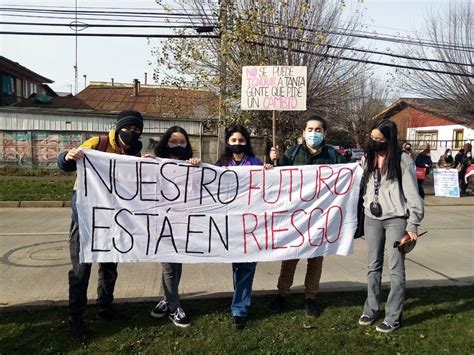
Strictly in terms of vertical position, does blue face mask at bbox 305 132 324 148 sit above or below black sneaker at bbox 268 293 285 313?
above

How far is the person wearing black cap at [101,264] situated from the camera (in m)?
3.57

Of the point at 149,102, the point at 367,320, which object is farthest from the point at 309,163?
the point at 149,102

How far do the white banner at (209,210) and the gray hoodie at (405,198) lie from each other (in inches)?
17.6

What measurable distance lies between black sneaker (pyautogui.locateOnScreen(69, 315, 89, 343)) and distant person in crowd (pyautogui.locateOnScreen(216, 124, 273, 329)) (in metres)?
1.25

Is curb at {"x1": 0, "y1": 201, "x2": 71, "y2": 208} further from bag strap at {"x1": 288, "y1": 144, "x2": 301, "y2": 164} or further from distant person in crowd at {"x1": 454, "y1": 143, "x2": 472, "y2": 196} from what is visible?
distant person in crowd at {"x1": 454, "y1": 143, "x2": 472, "y2": 196}

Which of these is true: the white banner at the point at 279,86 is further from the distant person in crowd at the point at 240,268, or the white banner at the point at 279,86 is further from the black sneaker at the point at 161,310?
the black sneaker at the point at 161,310

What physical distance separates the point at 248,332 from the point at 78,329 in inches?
55.6

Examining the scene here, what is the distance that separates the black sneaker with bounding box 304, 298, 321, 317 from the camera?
4078 millimetres

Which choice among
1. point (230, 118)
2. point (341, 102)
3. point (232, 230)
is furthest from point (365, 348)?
point (341, 102)

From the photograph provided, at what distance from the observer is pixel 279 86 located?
5.74m

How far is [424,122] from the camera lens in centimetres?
3625

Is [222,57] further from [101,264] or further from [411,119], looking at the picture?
[411,119]

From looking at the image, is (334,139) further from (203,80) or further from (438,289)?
(438,289)

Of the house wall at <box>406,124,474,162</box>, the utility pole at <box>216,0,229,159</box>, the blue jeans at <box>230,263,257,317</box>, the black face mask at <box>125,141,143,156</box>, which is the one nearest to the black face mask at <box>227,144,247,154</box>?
the black face mask at <box>125,141,143,156</box>
